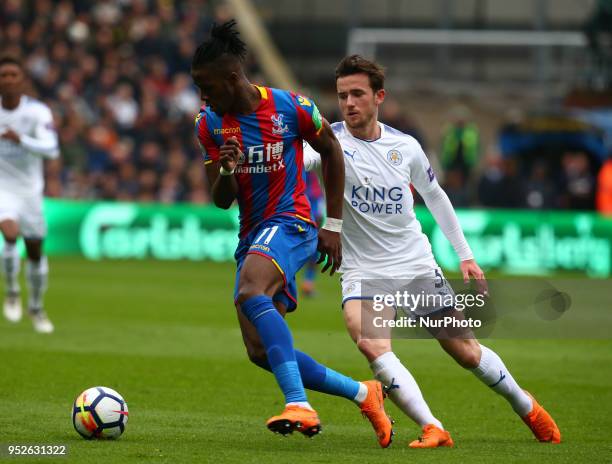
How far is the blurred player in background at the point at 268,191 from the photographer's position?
6812 millimetres

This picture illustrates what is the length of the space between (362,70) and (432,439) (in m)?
2.11

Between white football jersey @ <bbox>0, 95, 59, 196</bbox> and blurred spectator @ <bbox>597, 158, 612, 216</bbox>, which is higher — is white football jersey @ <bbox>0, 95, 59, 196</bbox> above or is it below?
above


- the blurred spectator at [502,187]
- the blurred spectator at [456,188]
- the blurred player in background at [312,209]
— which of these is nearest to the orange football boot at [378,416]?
the blurred player in background at [312,209]

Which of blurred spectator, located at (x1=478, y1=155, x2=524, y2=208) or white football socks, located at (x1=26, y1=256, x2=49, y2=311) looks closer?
white football socks, located at (x1=26, y1=256, x2=49, y2=311)

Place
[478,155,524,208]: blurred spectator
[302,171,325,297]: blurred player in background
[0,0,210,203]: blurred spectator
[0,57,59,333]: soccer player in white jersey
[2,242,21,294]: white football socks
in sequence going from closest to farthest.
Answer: [0,57,59,333]: soccer player in white jersey → [2,242,21,294]: white football socks → [302,171,325,297]: blurred player in background → [478,155,524,208]: blurred spectator → [0,0,210,203]: blurred spectator

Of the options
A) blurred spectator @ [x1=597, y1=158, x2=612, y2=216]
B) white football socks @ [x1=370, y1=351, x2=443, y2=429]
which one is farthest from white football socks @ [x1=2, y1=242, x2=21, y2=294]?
blurred spectator @ [x1=597, y1=158, x2=612, y2=216]

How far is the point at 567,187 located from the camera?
79.9 ft

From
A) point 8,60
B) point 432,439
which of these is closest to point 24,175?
point 8,60

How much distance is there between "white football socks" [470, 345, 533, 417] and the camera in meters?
7.30

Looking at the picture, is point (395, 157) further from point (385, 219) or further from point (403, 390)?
point (403, 390)

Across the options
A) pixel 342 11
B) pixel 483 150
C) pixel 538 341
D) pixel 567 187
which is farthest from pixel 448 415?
pixel 342 11

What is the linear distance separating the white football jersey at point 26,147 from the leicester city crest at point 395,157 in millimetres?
5874

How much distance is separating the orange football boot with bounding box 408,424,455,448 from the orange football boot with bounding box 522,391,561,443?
0.59 meters

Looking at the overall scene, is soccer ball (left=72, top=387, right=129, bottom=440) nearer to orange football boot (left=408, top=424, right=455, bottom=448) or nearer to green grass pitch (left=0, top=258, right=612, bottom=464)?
green grass pitch (left=0, top=258, right=612, bottom=464)
